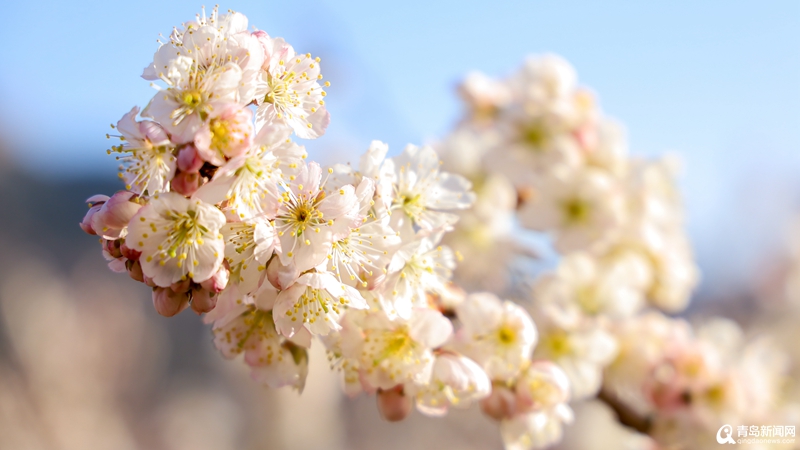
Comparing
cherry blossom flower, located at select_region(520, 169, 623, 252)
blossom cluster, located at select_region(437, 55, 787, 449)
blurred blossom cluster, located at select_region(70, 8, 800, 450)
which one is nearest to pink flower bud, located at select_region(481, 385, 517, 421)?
blurred blossom cluster, located at select_region(70, 8, 800, 450)

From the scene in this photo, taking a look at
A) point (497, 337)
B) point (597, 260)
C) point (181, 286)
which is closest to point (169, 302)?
point (181, 286)

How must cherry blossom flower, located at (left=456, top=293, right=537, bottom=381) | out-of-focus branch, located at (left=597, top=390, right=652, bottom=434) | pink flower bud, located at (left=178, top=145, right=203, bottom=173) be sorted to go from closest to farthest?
pink flower bud, located at (left=178, top=145, right=203, bottom=173), cherry blossom flower, located at (left=456, top=293, right=537, bottom=381), out-of-focus branch, located at (left=597, top=390, right=652, bottom=434)

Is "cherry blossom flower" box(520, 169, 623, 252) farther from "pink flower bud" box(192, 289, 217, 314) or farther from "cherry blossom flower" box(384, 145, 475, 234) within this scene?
"pink flower bud" box(192, 289, 217, 314)

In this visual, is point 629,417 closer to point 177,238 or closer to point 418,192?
point 418,192

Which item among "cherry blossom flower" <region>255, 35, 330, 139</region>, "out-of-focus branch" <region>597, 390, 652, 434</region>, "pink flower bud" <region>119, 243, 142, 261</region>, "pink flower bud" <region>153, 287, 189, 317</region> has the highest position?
"cherry blossom flower" <region>255, 35, 330, 139</region>

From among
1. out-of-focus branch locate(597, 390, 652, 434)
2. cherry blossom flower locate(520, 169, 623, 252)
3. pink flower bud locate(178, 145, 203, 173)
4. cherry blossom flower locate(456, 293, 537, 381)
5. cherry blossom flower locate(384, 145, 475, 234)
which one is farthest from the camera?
cherry blossom flower locate(520, 169, 623, 252)

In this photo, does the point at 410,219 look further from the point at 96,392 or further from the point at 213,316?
the point at 96,392

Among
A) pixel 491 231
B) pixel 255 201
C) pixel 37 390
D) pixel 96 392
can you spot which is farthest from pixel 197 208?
→ pixel 96 392
